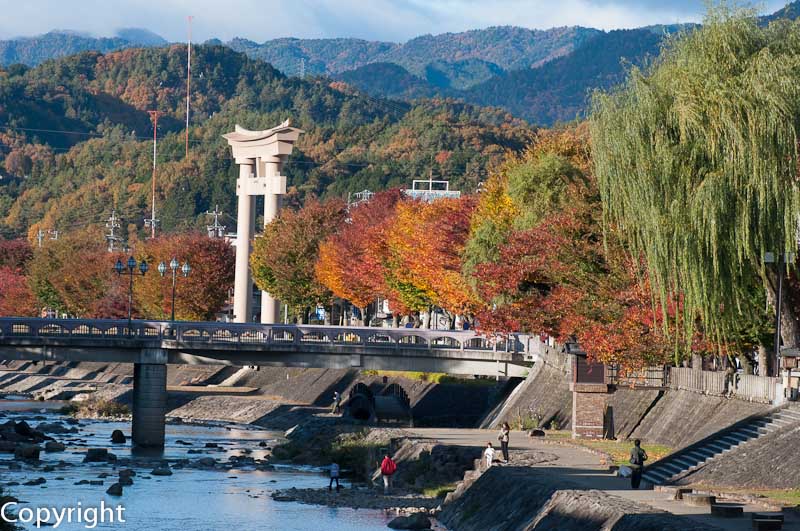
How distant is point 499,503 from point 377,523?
5864 mm

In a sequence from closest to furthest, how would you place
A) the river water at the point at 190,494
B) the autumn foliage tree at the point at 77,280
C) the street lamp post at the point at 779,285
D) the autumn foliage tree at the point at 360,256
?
1. the street lamp post at the point at 779,285
2. the river water at the point at 190,494
3. the autumn foliage tree at the point at 360,256
4. the autumn foliage tree at the point at 77,280

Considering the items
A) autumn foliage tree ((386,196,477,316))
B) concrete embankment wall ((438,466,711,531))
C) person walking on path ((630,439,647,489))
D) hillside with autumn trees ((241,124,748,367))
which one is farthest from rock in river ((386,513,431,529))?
autumn foliage tree ((386,196,477,316))

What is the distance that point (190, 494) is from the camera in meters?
57.2

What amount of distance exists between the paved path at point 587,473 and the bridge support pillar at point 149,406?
1707cm

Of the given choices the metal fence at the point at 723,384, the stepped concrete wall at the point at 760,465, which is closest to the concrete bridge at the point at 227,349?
the metal fence at the point at 723,384

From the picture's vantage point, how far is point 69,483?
59.6 m

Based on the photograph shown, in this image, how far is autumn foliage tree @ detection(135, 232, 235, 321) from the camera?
424 feet

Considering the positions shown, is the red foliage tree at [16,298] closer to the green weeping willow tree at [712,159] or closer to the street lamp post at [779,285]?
the street lamp post at [779,285]

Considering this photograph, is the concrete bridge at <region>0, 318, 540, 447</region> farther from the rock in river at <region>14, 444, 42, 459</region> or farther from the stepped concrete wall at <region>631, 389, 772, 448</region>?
the stepped concrete wall at <region>631, 389, 772, 448</region>

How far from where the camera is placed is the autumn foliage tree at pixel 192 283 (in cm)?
12912

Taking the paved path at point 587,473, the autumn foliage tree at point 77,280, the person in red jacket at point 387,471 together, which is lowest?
the person in red jacket at point 387,471

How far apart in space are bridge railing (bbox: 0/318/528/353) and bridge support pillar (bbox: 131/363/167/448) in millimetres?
1750

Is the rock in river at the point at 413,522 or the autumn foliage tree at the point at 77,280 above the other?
the autumn foliage tree at the point at 77,280

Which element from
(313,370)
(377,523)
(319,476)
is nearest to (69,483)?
(319,476)
